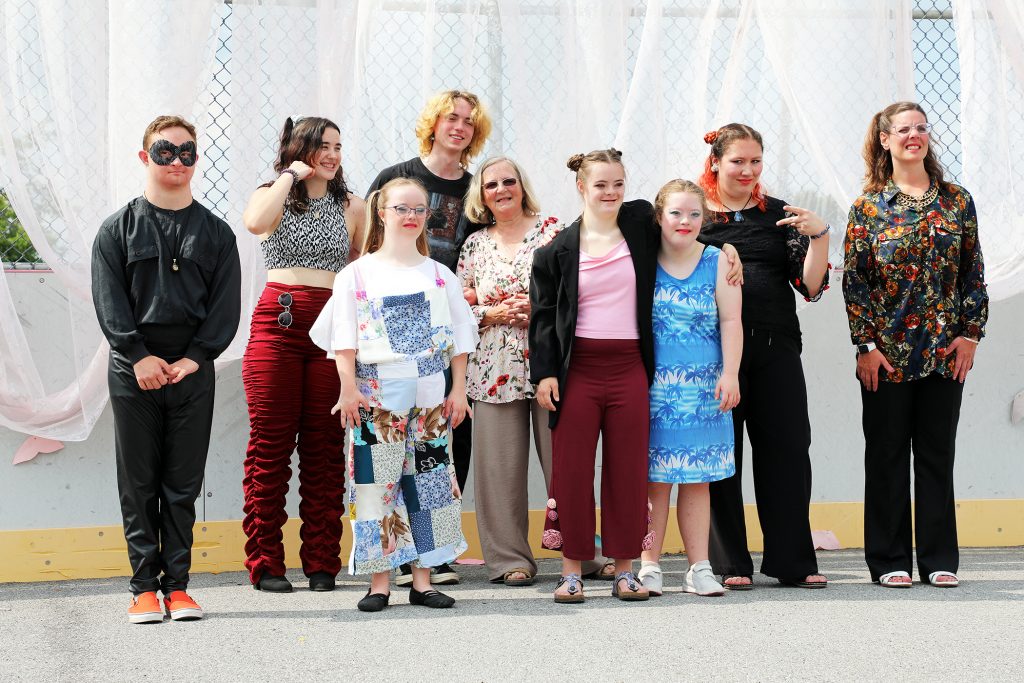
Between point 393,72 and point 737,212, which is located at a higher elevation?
point 393,72

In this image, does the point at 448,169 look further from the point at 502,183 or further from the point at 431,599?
the point at 431,599

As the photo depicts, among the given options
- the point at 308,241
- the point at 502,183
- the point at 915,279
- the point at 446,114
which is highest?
the point at 446,114

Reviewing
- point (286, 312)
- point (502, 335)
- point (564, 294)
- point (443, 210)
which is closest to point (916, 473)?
point (564, 294)

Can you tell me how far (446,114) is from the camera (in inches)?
186

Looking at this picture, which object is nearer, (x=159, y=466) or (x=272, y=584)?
(x=159, y=466)

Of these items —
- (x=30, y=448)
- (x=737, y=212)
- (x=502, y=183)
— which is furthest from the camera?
(x=30, y=448)

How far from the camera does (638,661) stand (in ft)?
10.5

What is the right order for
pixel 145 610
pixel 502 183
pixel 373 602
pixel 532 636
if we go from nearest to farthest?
pixel 532 636 → pixel 145 610 → pixel 373 602 → pixel 502 183

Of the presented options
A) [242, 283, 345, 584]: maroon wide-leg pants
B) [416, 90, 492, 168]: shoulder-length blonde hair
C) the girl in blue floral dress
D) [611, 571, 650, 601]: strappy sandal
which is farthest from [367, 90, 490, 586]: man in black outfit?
the girl in blue floral dress

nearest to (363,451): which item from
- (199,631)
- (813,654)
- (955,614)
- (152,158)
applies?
(199,631)

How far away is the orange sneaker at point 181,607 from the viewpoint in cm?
386

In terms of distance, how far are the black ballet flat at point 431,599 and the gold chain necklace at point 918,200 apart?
2274 millimetres

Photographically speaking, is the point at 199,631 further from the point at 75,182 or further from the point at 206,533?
the point at 75,182

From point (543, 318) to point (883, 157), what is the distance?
5.03 ft
